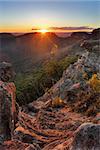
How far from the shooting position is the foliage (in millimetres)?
13824

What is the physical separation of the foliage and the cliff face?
60.9 inches

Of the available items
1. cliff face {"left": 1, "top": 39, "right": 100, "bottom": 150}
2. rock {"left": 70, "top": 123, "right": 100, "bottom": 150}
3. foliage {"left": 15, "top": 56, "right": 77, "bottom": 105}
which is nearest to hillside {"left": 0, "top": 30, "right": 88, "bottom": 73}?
foliage {"left": 15, "top": 56, "right": 77, "bottom": 105}

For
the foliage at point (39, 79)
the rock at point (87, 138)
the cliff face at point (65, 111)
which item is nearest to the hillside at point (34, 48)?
the foliage at point (39, 79)

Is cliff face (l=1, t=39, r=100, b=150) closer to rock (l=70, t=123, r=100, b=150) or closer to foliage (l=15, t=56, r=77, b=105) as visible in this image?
rock (l=70, t=123, r=100, b=150)

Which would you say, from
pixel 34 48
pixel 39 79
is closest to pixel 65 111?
pixel 39 79

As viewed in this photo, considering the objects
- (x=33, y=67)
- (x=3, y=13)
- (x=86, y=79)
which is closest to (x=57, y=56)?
(x=33, y=67)

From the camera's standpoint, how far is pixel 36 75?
52.7 ft

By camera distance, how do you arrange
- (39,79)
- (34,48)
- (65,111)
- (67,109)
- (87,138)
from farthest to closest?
(34,48) < (39,79) < (67,109) < (65,111) < (87,138)

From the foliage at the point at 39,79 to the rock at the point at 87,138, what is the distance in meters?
9.41

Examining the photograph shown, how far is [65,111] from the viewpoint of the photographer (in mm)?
9617

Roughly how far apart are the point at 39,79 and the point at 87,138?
12.1m

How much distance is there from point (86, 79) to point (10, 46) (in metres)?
4.19

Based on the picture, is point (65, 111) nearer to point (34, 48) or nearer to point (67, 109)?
point (67, 109)

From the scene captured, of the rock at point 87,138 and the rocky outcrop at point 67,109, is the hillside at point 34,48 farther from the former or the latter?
the rock at point 87,138
